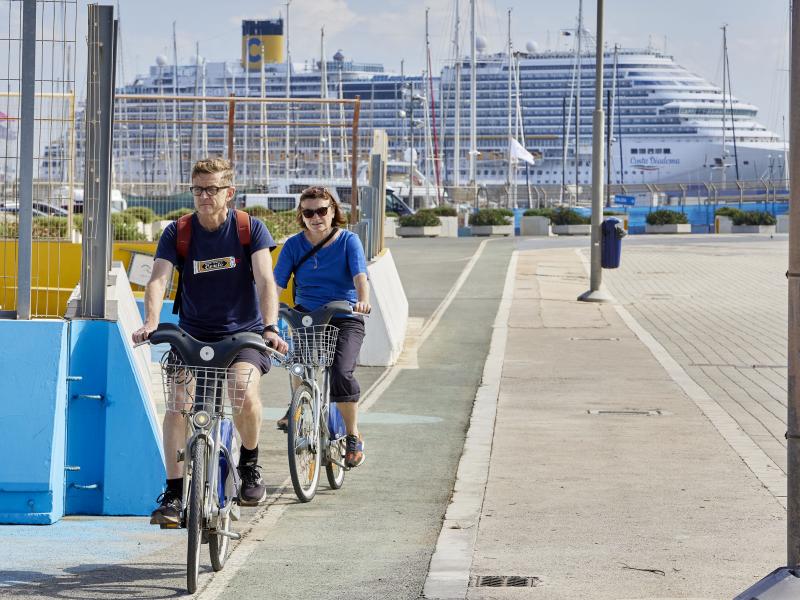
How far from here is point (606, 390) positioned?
12.5 meters

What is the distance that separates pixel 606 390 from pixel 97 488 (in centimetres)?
645

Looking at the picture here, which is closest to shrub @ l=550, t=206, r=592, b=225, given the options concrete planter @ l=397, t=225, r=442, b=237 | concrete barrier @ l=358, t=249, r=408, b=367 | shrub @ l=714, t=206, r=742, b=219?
concrete planter @ l=397, t=225, r=442, b=237

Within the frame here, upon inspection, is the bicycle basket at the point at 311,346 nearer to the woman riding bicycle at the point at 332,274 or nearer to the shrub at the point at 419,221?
the woman riding bicycle at the point at 332,274

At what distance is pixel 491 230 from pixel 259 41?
65034 millimetres

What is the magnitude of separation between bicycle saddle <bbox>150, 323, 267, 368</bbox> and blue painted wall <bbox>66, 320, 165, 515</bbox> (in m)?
1.16

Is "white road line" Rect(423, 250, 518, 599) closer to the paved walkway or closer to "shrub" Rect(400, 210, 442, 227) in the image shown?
the paved walkway

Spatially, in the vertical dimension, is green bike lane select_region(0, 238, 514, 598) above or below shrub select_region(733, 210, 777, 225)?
below

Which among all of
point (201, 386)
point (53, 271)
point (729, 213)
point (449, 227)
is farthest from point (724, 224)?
point (201, 386)

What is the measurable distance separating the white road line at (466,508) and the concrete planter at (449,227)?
3982cm

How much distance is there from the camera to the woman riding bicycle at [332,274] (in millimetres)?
7984

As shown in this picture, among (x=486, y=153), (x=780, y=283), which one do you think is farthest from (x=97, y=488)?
(x=486, y=153)

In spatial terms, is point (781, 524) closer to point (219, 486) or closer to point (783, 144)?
point (219, 486)

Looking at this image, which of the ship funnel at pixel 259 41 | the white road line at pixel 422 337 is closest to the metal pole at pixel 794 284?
the white road line at pixel 422 337

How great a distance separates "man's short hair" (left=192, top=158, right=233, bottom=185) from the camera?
243 inches
